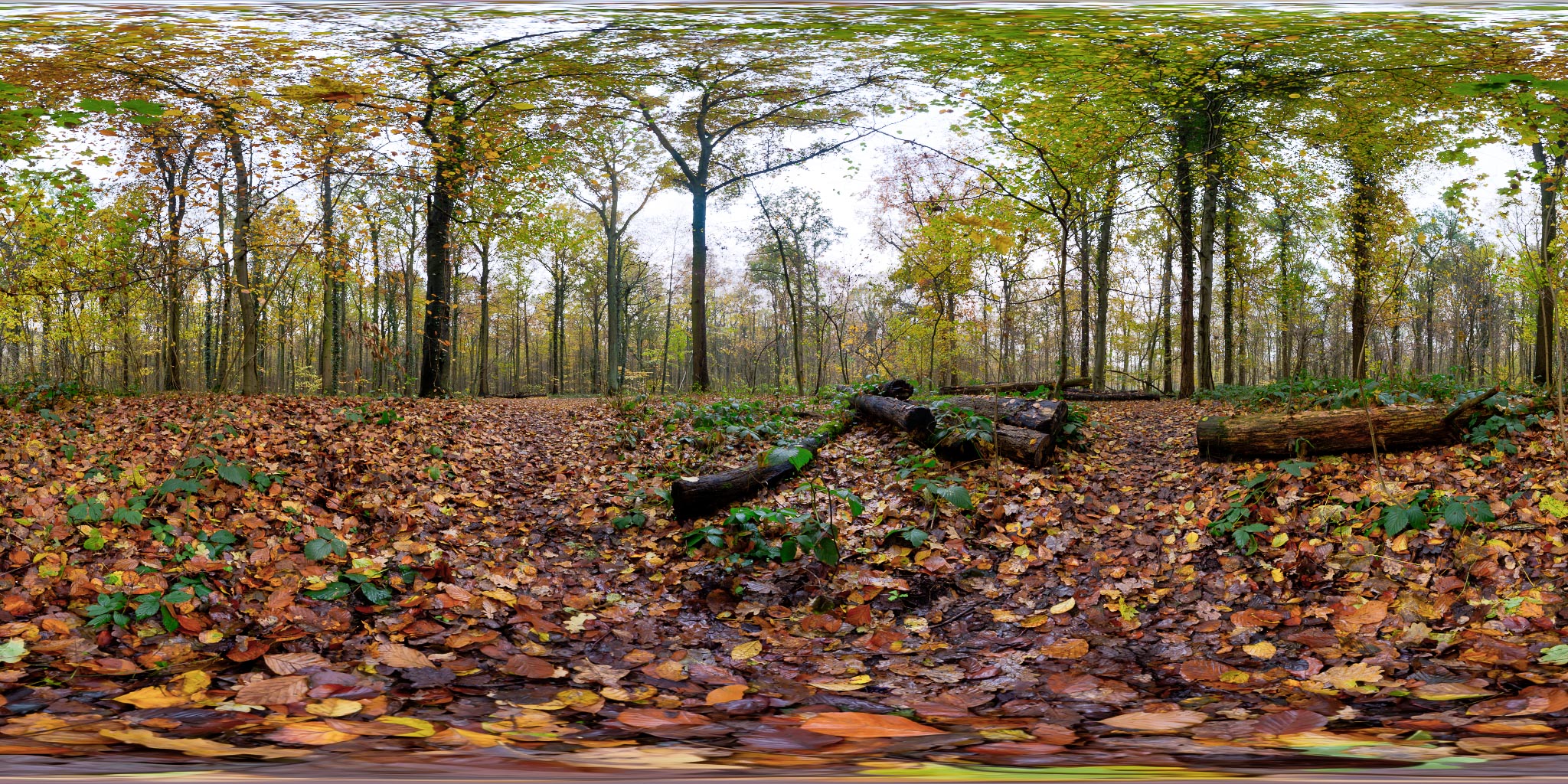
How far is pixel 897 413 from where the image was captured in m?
6.27

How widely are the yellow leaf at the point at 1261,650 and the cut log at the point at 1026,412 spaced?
10.3 feet

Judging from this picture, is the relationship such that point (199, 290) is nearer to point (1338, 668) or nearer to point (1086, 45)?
point (1086, 45)

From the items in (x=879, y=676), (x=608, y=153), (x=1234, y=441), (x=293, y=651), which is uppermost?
(x=608, y=153)

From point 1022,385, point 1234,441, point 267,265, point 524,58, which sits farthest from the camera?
point 1022,385

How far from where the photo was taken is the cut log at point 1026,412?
568 cm

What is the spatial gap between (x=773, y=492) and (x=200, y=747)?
3.86 m

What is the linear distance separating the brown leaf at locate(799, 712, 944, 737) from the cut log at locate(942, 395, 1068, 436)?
171 inches

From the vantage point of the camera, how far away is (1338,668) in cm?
211

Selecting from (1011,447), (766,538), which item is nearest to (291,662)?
(766,538)

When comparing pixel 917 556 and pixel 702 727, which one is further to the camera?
pixel 917 556

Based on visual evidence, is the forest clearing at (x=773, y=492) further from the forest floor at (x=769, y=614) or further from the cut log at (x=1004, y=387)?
the cut log at (x=1004, y=387)

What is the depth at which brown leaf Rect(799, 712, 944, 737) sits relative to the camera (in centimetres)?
133

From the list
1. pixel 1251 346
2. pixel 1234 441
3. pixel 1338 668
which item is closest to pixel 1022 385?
pixel 1234 441

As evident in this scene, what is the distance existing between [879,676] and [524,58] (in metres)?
2.92
